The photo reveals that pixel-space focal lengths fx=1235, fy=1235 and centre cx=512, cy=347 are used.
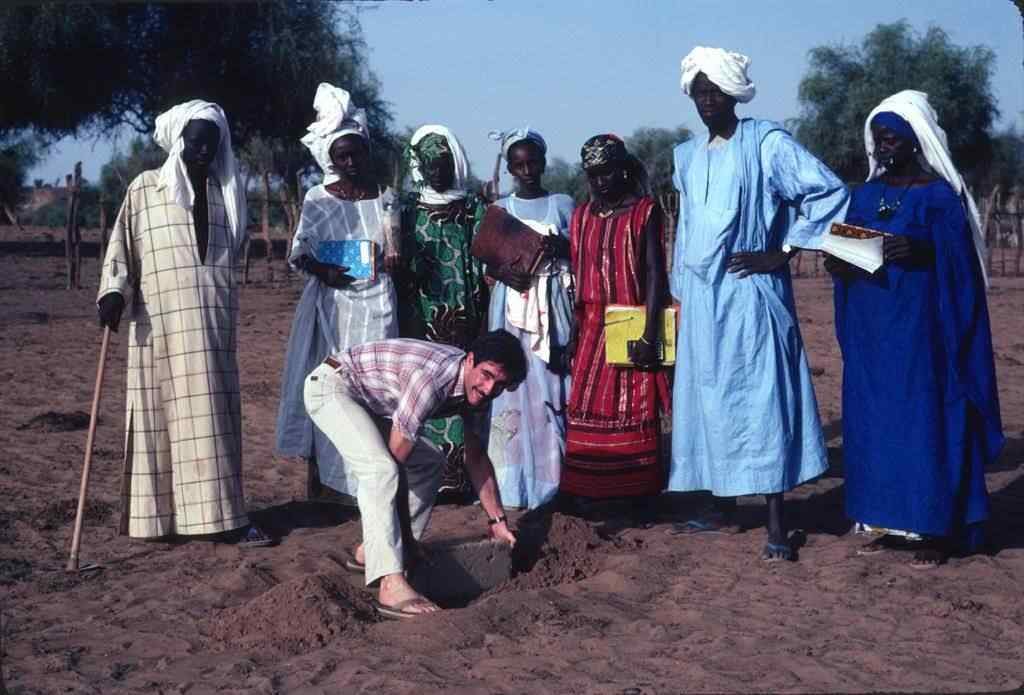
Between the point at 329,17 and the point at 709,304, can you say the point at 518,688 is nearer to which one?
the point at 709,304

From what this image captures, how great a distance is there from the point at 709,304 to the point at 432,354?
4.57 ft

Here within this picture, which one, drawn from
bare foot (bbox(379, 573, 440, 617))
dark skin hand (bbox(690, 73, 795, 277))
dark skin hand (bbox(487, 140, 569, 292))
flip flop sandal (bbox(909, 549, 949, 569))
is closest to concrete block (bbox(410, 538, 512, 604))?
bare foot (bbox(379, 573, 440, 617))

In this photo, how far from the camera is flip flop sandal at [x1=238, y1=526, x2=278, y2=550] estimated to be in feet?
18.4

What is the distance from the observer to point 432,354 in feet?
14.8

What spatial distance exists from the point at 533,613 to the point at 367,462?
2.64 ft

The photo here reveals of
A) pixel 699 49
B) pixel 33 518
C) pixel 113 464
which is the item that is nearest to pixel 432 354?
pixel 699 49

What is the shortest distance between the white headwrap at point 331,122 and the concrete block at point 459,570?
2116 mm

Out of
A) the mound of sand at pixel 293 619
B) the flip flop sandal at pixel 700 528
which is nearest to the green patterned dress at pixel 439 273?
the flip flop sandal at pixel 700 528

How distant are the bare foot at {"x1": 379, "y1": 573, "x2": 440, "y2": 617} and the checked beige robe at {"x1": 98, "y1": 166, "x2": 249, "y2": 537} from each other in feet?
4.48

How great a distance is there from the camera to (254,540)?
563 cm

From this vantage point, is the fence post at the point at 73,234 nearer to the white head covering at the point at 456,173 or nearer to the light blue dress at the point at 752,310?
the white head covering at the point at 456,173

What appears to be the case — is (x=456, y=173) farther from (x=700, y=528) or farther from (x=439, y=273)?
(x=700, y=528)

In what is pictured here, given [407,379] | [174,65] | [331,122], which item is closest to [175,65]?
[174,65]

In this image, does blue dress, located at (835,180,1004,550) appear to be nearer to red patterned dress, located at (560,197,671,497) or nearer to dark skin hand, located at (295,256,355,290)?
red patterned dress, located at (560,197,671,497)
